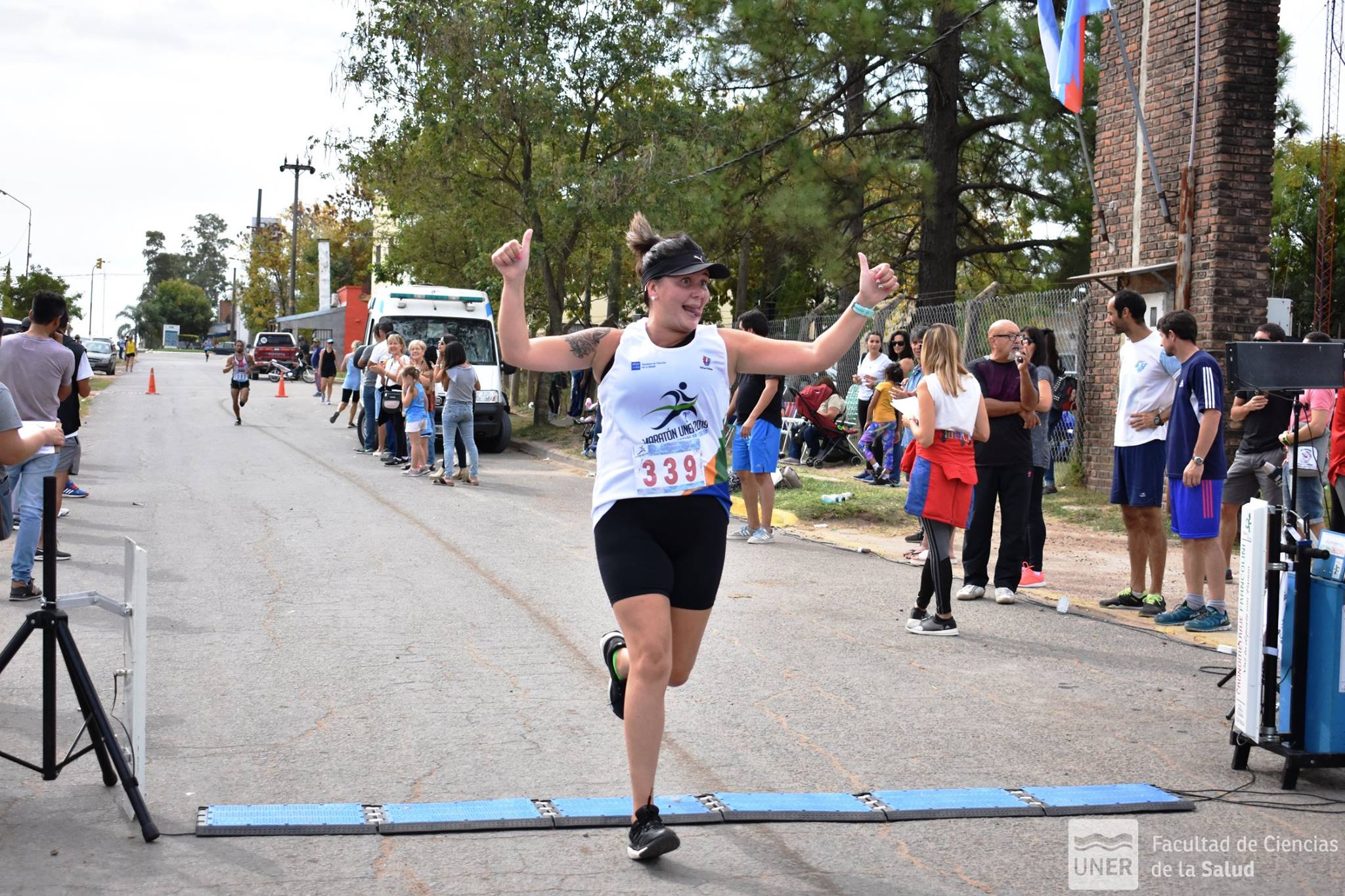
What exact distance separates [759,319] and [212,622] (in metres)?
4.75

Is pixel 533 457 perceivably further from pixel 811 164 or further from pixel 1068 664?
pixel 1068 664

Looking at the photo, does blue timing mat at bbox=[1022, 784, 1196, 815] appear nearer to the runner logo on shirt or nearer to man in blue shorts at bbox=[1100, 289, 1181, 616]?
the runner logo on shirt

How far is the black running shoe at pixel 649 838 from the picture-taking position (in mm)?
4242

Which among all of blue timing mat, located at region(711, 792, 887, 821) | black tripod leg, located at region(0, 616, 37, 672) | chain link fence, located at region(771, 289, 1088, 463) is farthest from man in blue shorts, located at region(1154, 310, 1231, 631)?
chain link fence, located at region(771, 289, 1088, 463)

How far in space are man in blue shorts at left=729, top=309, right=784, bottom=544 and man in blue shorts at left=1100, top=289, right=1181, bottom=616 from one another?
316cm

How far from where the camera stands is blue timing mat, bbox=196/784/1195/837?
14.9 ft

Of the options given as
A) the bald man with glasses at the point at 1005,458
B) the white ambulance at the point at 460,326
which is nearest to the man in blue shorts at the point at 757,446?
the bald man with glasses at the point at 1005,458

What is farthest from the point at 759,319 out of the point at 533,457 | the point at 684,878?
the point at 533,457

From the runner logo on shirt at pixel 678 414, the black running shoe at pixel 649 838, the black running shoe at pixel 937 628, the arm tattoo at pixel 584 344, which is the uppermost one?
the arm tattoo at pixel 584 344

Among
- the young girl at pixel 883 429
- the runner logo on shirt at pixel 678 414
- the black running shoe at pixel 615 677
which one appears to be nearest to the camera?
the runner logo on shirt at pixel 678 414

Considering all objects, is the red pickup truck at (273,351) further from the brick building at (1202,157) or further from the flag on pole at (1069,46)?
the brick building at (1202,157)

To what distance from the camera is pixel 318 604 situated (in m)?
8.67

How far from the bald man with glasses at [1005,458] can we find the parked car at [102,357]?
51166mm

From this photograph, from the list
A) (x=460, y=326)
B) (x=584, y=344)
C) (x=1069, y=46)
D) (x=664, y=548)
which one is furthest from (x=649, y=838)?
(x=460, y=326)
